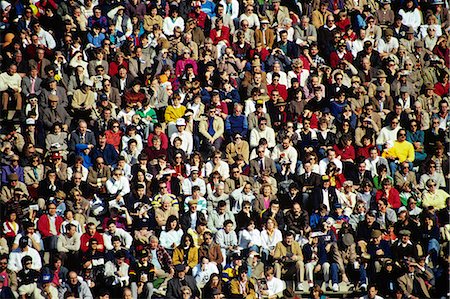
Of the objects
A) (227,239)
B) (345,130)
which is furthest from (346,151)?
(227,239)

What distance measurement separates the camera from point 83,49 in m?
24.0

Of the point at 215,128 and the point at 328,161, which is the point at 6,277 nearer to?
the point at 215,128

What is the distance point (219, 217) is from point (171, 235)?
1.02 meters

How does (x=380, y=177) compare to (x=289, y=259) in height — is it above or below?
above

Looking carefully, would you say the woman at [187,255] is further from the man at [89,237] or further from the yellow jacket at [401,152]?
the yellow jacket at [401,152]

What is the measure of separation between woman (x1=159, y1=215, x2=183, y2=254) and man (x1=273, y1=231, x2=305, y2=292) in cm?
175

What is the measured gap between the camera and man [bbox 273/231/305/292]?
19875 millimetres

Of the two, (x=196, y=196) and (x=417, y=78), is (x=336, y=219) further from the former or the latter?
(x=417, y=78)

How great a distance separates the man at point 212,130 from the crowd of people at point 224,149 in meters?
0.03

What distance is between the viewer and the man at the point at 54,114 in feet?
72.9

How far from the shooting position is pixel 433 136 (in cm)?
2311

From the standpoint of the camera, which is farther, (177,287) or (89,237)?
(89,237)

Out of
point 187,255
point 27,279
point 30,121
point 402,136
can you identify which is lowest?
point 27,279

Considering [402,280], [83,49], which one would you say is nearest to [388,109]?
[402,280]
